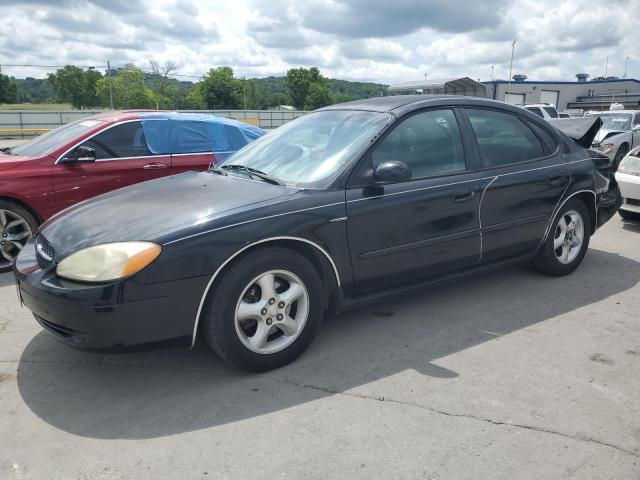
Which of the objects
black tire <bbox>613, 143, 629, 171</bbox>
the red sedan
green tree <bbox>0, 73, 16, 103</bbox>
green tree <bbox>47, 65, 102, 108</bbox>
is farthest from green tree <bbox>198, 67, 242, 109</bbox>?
the red sedan

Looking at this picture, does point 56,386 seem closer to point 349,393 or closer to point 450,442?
point 349,393

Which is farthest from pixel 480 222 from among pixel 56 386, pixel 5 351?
pixel 5 351

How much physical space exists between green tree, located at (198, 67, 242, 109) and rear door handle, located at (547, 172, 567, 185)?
273ft

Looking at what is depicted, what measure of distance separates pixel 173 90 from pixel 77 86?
22343mm

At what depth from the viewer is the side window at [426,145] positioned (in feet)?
11.8

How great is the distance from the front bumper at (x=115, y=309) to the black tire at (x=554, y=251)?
10.2 ft

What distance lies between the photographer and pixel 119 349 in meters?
2.75

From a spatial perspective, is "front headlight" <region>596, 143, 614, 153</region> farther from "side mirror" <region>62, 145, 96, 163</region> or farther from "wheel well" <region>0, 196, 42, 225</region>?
"wheel well" <region>0, 196, 42, 225</region>

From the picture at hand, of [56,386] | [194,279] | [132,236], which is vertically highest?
[132,236]

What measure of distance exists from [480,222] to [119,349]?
2615 millimetres

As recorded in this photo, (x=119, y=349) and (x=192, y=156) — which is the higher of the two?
(x=192, y=156)

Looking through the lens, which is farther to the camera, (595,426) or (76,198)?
(76,198)

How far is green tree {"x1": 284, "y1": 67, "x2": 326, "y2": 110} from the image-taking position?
3848 inches

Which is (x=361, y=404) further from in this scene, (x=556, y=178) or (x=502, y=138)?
(x=556, y=178)
